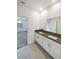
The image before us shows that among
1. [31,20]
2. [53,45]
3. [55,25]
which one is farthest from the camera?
[31,20]

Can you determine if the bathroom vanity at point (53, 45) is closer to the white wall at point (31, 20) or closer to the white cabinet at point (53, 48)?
the white cabinet at point (53, 48)

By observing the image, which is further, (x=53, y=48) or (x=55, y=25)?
(x=55, y=25)

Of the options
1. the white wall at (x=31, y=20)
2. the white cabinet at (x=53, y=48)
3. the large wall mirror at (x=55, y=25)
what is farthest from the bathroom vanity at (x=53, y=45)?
the white wall at (x=31, y=20)

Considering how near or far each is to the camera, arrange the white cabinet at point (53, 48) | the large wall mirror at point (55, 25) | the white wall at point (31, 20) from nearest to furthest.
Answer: the white cabinet at point (53, 48)
the large wall mirror at point (55, 25)
the white wall at point (31, 20)

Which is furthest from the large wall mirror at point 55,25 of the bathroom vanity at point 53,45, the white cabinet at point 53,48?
the white cabinet at point 53,48

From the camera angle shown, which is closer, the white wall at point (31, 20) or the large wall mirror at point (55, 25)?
the large wall mirror at point (55, 25)

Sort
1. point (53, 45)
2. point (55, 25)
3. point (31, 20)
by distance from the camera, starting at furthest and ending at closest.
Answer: point (31, 20)
point (55, 25)
point (53, 45)

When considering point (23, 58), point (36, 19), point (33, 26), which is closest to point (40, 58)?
point (23, 58)

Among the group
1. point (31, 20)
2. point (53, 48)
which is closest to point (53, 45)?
point (53, 48)

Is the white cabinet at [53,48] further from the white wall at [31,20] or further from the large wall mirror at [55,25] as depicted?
the white wall at [31,20]

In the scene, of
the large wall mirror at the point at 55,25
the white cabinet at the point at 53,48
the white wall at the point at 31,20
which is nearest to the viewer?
the white cabinet at the point at 53,48

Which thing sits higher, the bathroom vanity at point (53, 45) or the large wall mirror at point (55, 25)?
the large wall mirror at point (55, 25)

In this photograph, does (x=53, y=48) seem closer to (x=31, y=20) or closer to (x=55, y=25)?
(x=55, y=25)
